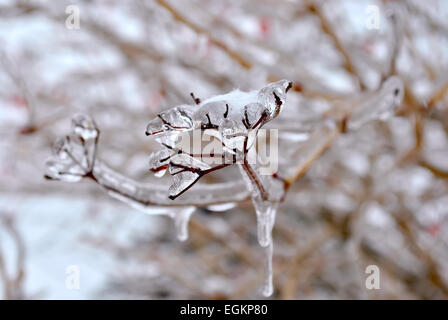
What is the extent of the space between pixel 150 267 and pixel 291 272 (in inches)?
42.0

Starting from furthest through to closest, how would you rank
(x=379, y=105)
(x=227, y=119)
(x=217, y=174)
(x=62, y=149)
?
(x=217, y=174) → (x=379, y=105) → (x=62, y=149) → (x=227, y=119)

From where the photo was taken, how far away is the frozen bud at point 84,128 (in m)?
0.61

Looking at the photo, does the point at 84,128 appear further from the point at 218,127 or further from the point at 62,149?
the point at 218,127

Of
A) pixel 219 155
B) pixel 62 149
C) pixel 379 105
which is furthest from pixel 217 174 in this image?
pixel 219 155

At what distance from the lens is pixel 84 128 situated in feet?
2.01

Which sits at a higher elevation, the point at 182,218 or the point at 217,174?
the point at 217,174

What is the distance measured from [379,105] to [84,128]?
19.2 inches

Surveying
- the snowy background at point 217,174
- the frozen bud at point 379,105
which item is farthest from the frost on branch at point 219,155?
the snowy background at point 217,174

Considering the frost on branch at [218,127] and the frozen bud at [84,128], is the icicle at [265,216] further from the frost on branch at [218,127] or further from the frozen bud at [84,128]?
the frozen bud at [84,128]

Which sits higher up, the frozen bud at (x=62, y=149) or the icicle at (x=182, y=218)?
the frozen bud at (x=62, y=149)

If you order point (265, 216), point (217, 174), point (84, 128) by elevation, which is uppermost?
point (217, 174)

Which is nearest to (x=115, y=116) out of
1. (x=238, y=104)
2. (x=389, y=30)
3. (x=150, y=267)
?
(x=150, y=267)

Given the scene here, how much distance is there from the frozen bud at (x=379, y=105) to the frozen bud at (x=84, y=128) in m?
0.43

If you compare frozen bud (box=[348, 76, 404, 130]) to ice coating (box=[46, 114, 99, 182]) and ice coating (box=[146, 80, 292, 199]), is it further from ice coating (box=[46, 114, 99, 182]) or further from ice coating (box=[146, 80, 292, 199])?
ice coating (box=[46, 114, 99, 182])
